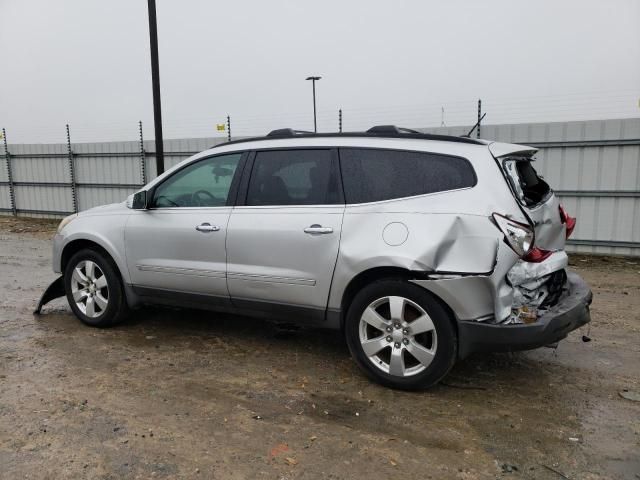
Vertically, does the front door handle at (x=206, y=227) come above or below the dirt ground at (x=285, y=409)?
above

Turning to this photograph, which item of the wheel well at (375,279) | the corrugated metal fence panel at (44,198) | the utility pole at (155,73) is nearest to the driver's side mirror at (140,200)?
the wheel well at (375,279)

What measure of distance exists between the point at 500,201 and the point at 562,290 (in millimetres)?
985

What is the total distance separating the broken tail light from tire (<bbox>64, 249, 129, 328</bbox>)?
345cm

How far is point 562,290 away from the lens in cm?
393

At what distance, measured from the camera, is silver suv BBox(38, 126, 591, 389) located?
3449 mm

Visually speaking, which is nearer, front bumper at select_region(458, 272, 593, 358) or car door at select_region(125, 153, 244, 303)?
front bumper at select_region(458, 272, 593, 358)

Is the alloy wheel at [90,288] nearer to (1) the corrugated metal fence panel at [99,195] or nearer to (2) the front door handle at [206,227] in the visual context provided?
(2) the front door handle at [206,227]

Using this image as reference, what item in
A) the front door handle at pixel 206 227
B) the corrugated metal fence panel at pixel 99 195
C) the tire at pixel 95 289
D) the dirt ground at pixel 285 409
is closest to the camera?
the dirt ground at pixel 285 409

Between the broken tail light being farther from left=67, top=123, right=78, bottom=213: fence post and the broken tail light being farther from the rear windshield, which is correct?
left=67, top=123, right=78, bottom=213: fence post

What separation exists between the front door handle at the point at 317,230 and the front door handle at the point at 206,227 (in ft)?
2.84

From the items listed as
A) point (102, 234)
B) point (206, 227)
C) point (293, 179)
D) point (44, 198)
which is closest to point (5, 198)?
point (44, 198)

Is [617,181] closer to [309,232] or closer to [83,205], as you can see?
[309,232]

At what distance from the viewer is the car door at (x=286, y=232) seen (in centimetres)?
394

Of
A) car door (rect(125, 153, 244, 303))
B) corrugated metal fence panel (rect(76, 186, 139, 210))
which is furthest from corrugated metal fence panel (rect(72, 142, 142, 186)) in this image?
car door (rect(125, 153, 244, 303))
